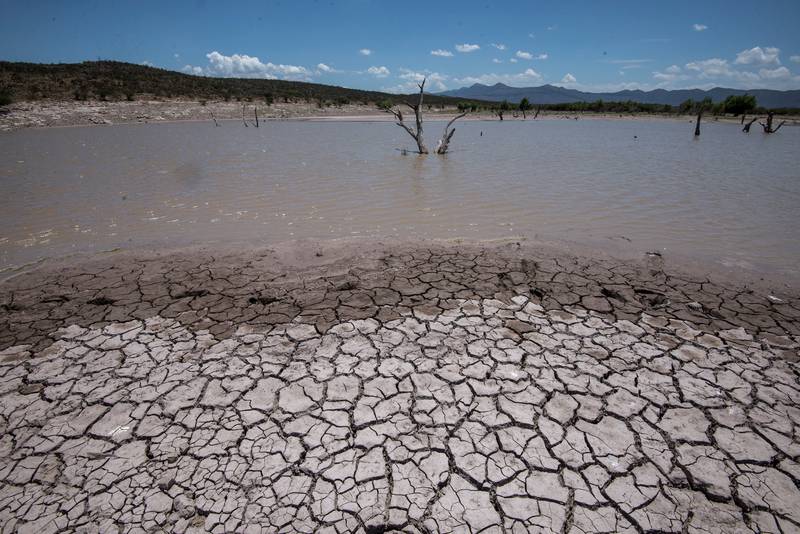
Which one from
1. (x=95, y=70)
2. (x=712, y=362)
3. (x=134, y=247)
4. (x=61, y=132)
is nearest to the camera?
(x=712, y=362)

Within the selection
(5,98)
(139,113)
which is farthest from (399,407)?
(5,98)

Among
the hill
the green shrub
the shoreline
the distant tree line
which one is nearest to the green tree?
the distant tree line

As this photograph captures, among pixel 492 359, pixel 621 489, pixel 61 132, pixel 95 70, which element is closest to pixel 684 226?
pixel 492 359

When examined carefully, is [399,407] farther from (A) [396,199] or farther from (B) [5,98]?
(B) [5,98]

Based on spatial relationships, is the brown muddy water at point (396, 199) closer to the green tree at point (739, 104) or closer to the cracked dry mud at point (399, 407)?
the cracked dry mud at point (399, 407)

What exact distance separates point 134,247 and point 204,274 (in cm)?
206

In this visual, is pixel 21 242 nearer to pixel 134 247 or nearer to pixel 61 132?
pixel 134 247

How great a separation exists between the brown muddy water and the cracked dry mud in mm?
2224

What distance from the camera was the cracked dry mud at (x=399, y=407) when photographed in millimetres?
2230

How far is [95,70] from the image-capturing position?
1729 inches

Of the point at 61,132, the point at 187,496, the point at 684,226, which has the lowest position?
the point at 187,496

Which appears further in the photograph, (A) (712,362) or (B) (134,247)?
(B) (134,247)

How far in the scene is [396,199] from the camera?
30.3 feet

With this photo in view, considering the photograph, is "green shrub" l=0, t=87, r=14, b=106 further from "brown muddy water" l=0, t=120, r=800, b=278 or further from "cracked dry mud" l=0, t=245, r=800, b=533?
"cracked dry mud" l=0, t=245, r=800, b=533
